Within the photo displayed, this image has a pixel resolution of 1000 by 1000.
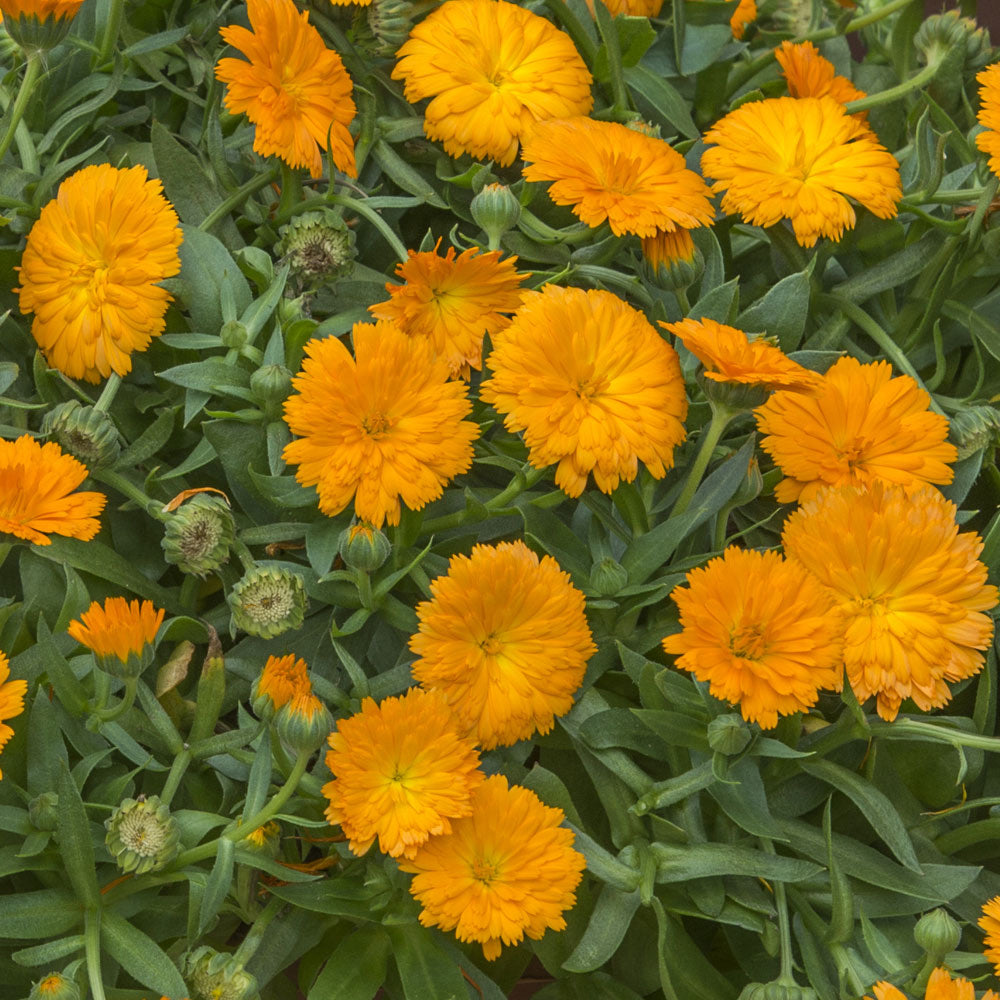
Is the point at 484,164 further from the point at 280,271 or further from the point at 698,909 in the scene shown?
the point at 698,909

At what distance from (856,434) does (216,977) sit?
45cm

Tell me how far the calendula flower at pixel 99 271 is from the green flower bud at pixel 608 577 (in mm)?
286

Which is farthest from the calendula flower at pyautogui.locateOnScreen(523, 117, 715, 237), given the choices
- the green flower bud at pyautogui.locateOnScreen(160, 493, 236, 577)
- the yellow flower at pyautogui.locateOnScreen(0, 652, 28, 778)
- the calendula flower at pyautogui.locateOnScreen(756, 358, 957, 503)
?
the yellow flower at pyautogui.locateOnScreen(0, 652, 28, 778)

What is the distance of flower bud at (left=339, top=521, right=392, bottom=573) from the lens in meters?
0.62

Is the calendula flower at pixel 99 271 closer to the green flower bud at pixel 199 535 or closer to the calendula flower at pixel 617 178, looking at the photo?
the green flower bud at pixel 199 535

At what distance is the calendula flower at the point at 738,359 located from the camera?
2.00 ft

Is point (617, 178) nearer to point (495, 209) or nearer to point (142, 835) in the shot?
point (495, 209)

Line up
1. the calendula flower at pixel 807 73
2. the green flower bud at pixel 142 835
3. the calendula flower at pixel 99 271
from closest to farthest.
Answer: the green flower bud at pixel 142 835, the calendula flower at pixel 99 271, the calendula flower at pixel 807 73

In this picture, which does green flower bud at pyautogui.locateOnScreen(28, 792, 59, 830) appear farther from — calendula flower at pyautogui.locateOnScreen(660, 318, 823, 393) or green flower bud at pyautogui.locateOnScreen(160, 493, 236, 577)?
calendula flower at pyautogui.locateOnScreen(660, 318, 823, 393)

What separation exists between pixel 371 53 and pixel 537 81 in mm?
117

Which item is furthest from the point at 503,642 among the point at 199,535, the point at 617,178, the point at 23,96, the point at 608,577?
the point at 23,96

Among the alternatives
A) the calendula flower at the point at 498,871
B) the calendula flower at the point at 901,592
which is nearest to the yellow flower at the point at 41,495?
the calendula flower at the point at 498,871

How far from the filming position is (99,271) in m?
0.69

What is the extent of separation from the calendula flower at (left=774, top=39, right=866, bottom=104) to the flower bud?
17.2 inches
